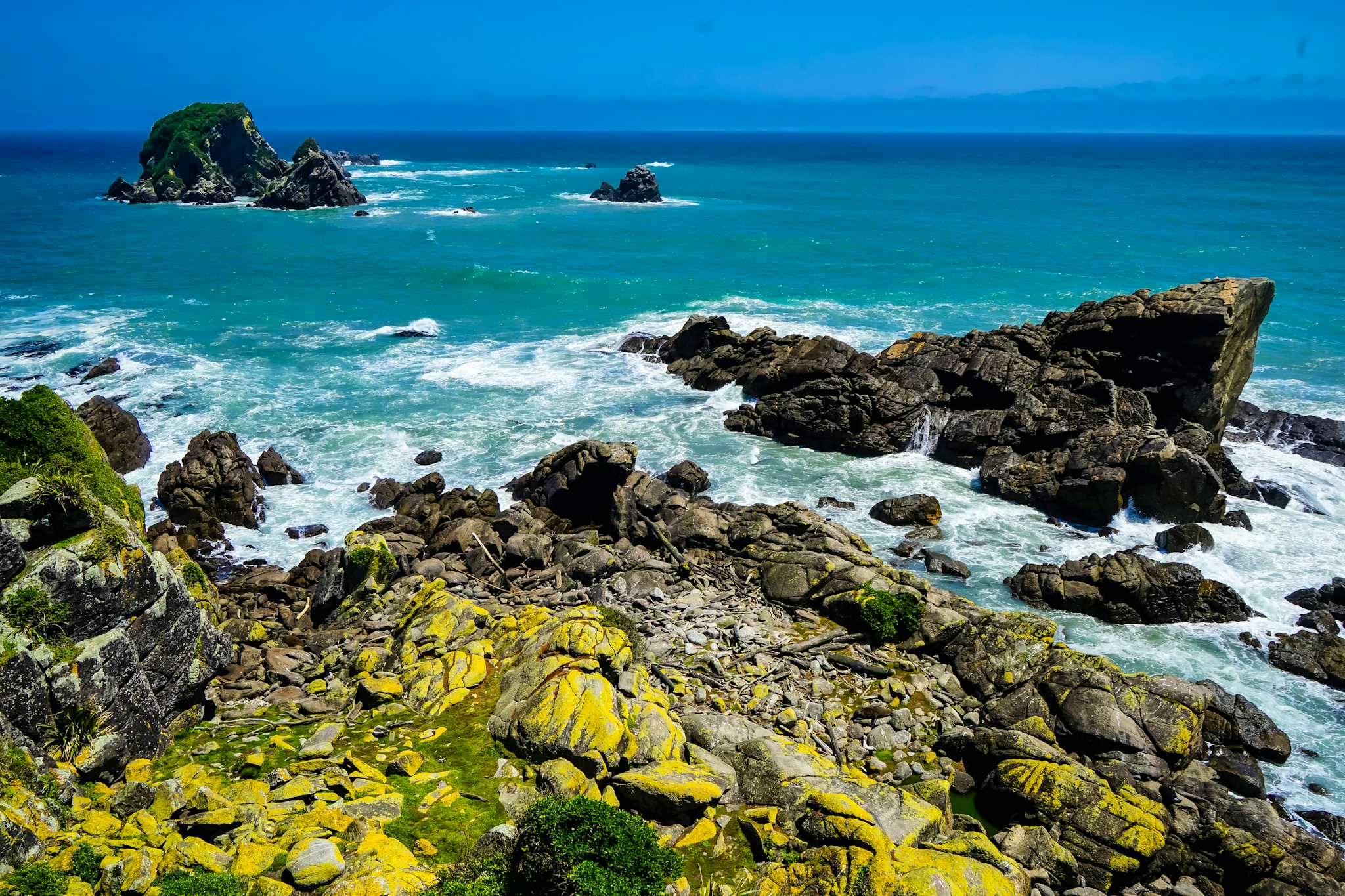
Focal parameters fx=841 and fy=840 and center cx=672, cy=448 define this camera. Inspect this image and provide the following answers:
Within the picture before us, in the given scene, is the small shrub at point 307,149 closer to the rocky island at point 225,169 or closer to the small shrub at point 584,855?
the rocky island at point 225,169

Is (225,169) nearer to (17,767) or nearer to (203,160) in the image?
(203,160)

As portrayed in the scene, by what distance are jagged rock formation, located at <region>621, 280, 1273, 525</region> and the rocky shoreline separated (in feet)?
2.05

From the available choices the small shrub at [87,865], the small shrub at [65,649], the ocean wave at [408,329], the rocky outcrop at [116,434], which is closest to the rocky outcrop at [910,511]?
the small shrub at [65,649]

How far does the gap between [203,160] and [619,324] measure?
119 metres

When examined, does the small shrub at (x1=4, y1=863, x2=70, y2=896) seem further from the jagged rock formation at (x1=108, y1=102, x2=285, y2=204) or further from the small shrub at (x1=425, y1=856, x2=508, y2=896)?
Result: the jagged rock formation at (x1=108, y1=102, x2=285, y2=204)

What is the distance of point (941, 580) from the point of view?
2981 cm

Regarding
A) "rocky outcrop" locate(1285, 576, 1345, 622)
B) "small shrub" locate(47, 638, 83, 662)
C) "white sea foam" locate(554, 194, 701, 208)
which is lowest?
"white sea foam" locate(554, 194, 701, 208)

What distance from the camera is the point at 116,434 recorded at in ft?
126

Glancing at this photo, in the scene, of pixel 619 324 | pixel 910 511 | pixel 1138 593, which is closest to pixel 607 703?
pixel 1138 593

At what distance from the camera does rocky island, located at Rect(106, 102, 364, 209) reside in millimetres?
135750

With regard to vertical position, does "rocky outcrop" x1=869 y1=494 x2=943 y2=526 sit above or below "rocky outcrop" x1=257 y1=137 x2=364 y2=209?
below

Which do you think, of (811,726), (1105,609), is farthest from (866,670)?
(1105,609)

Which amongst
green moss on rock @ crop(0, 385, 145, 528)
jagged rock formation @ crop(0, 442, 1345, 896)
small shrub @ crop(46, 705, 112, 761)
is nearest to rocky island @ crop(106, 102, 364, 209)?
jagged rock formation @ crop(0, 442, 1345, 896)

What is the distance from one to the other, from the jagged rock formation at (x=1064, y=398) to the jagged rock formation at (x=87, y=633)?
30601 millimetres
